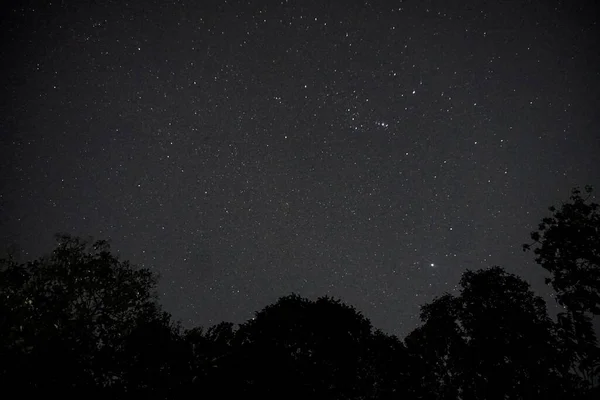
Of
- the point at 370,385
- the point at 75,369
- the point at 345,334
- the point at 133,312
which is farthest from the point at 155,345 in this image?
the point at 370,385

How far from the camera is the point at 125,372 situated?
1697 centimetres

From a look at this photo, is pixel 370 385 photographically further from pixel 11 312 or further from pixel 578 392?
pixel 11 312

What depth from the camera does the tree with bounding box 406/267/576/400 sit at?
71.9 feet

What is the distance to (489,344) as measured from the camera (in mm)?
23594

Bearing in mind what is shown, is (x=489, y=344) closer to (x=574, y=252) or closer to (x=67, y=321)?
(x=574, y=252)

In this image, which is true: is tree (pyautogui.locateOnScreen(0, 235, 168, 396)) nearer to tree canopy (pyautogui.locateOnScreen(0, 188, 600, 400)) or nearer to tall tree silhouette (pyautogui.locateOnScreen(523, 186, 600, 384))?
tree canopy (pyautogui.locateOnScreen(0, 188, 600, 400))

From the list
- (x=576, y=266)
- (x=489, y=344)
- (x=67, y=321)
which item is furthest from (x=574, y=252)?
(x=67, y=321)

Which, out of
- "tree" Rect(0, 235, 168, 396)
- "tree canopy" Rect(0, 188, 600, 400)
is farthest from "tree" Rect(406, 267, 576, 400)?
"tree" Rect(0, 235, 168, 396)

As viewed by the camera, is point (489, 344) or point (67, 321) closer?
point (67, 321)

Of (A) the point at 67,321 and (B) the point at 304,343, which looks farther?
(B) the point at 304,343

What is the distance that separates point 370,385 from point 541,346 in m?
11.2

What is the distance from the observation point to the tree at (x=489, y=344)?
21906 millimetres

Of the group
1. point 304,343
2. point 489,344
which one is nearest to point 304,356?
point 304,343

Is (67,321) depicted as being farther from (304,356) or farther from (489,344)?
(489,344)
